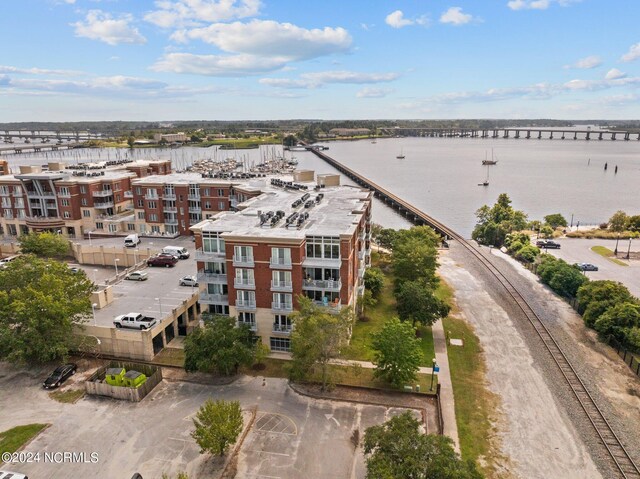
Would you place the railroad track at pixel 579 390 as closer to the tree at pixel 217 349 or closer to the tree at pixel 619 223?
the tree at pixel 217 349

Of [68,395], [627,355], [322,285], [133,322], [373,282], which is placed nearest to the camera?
[68,395]

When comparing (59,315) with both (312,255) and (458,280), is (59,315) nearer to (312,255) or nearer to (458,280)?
(312,255)

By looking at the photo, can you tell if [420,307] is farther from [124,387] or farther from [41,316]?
[41,316]

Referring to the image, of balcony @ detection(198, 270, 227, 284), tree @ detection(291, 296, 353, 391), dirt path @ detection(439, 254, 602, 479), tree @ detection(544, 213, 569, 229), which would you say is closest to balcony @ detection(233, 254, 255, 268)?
balcony @ detection(198, 270, 227, 284)

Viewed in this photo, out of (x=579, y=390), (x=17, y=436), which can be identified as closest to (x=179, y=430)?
(x=17, y=436)

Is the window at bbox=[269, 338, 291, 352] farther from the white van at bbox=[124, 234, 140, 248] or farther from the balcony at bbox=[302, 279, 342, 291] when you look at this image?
the white van at bbox=[124, 234, 140, 248]

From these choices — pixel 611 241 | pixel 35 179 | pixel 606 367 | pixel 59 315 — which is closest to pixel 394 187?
pixel 611 241

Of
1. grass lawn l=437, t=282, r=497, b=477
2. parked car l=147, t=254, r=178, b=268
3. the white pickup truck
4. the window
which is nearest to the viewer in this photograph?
grass lawn l=437, t=282, r=497, b=477
